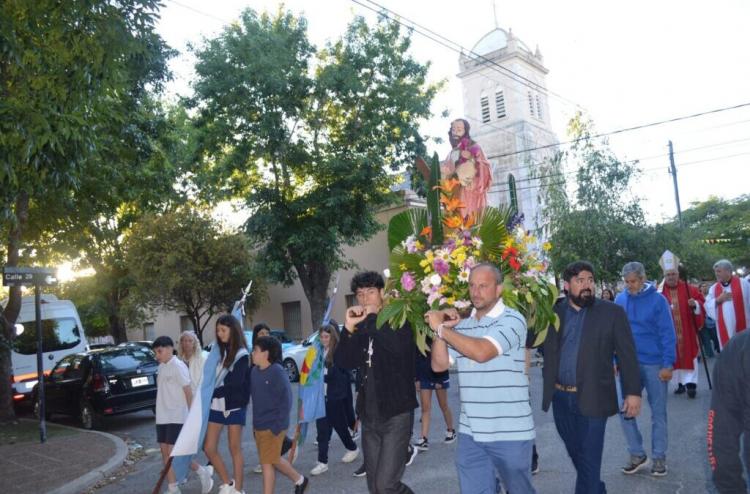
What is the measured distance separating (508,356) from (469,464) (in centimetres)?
71

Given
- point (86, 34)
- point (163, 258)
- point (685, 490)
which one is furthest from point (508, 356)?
point (163, 258)

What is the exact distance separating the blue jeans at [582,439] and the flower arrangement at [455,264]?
0.72 m

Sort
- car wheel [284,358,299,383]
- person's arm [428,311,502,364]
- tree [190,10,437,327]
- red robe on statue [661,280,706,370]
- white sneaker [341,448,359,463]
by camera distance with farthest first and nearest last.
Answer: tree [190,10,437,327]
car wheel [284,358,299,383]
red robe on statue [661,280,706,370]
white sneaker [341,448,359,463]
person's arm [428,311,502,364]

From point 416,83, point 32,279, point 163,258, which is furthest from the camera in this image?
point 163,258

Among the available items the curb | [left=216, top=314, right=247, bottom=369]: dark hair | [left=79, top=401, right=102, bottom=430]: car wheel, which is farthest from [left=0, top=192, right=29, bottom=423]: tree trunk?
[left=216, top=314, right=247, bottom=369]: dark hair

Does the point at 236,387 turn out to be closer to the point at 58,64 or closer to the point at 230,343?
the point at 230,343

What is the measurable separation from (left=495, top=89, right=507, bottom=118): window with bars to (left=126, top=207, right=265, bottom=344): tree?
59.0 feet

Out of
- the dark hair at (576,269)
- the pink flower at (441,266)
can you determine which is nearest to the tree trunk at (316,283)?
the dark hair at (576,269)

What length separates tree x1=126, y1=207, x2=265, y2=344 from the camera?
26281mm

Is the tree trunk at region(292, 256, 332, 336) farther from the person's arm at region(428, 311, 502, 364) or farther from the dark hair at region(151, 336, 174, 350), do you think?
the person's arm at region(428, 311, 502, 364)

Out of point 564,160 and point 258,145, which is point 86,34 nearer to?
point 258,145

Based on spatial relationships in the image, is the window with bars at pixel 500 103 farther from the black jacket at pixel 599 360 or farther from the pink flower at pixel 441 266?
the pink flower at pixel 441 266

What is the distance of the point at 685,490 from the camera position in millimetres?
5477

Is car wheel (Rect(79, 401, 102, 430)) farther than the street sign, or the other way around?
car wheel (Rect(79, 401, 102, 430))
